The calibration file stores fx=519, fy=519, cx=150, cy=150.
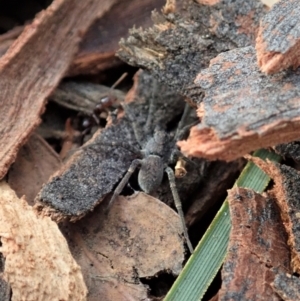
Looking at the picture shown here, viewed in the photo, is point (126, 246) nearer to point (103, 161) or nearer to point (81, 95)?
point (103, 161)

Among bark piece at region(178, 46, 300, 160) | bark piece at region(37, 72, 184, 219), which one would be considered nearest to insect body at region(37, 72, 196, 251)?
bark piece at region(37, 72, 184, 219)

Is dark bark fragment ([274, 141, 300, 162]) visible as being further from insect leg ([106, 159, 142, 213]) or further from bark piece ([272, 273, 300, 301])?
insect leg ([106, 159, 142, 213])

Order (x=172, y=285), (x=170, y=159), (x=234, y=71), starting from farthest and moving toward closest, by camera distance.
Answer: (x=170, y=159)
(x=172, y=285)
(x=234, y=71)

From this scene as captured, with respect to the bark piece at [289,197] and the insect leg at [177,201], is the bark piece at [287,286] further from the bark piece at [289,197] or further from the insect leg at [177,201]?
the insect leg at [177,201]

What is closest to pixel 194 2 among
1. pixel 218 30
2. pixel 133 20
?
pixel 218 30

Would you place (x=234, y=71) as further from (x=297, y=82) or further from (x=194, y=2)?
(x=194, y=2)

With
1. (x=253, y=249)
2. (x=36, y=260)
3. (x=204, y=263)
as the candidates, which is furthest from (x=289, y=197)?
(x=36, y=260)
